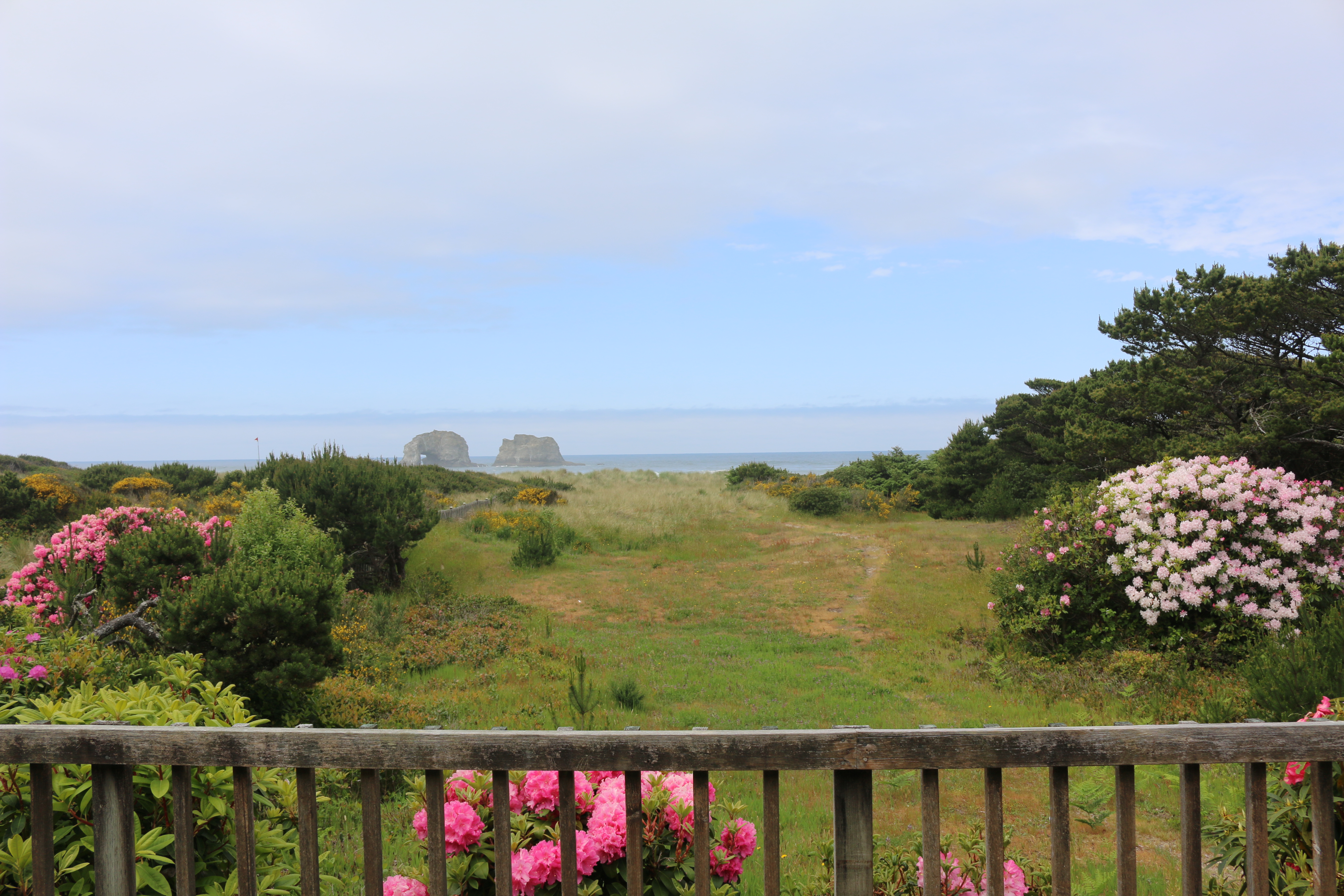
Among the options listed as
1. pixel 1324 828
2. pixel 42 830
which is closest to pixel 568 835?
pixel 42 830

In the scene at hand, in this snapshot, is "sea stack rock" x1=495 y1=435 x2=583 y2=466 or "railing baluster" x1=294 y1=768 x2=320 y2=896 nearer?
"railing baluster" x1=294 y1=768 x2=320 y2=896

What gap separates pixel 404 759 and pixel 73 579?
7978mm

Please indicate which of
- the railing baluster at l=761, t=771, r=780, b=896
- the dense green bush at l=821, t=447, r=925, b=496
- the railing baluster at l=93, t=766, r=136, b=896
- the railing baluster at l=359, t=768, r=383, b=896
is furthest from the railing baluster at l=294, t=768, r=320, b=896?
the dense green bush at l=821, t=447, r=925, b=496

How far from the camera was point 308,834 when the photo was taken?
1.97 m

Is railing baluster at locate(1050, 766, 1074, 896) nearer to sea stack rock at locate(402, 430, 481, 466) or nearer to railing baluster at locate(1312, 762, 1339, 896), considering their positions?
railing baluster at locate(1312, 762, 1339, 896)

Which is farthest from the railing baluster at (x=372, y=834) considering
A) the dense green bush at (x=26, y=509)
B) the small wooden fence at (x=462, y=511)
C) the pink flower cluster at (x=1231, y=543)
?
the dense green bush at (x=26, y=509)

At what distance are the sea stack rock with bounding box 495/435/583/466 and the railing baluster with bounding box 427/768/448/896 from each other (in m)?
142

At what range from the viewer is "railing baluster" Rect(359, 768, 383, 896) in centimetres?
193

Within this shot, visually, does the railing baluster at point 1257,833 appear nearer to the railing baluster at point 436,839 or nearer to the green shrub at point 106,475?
the railing baluster at point 436,839

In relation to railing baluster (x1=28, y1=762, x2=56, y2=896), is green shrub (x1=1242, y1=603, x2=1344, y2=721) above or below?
below

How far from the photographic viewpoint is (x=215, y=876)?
7.73 ft

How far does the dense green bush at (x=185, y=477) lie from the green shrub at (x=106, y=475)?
22.9 inches

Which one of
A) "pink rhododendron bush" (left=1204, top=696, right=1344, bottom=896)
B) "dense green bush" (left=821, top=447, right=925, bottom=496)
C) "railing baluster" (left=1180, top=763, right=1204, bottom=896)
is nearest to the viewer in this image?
"railing baluster" (left=1180, top=763, right=1204, bottom=896)

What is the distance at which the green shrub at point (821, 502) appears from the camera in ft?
84.2
